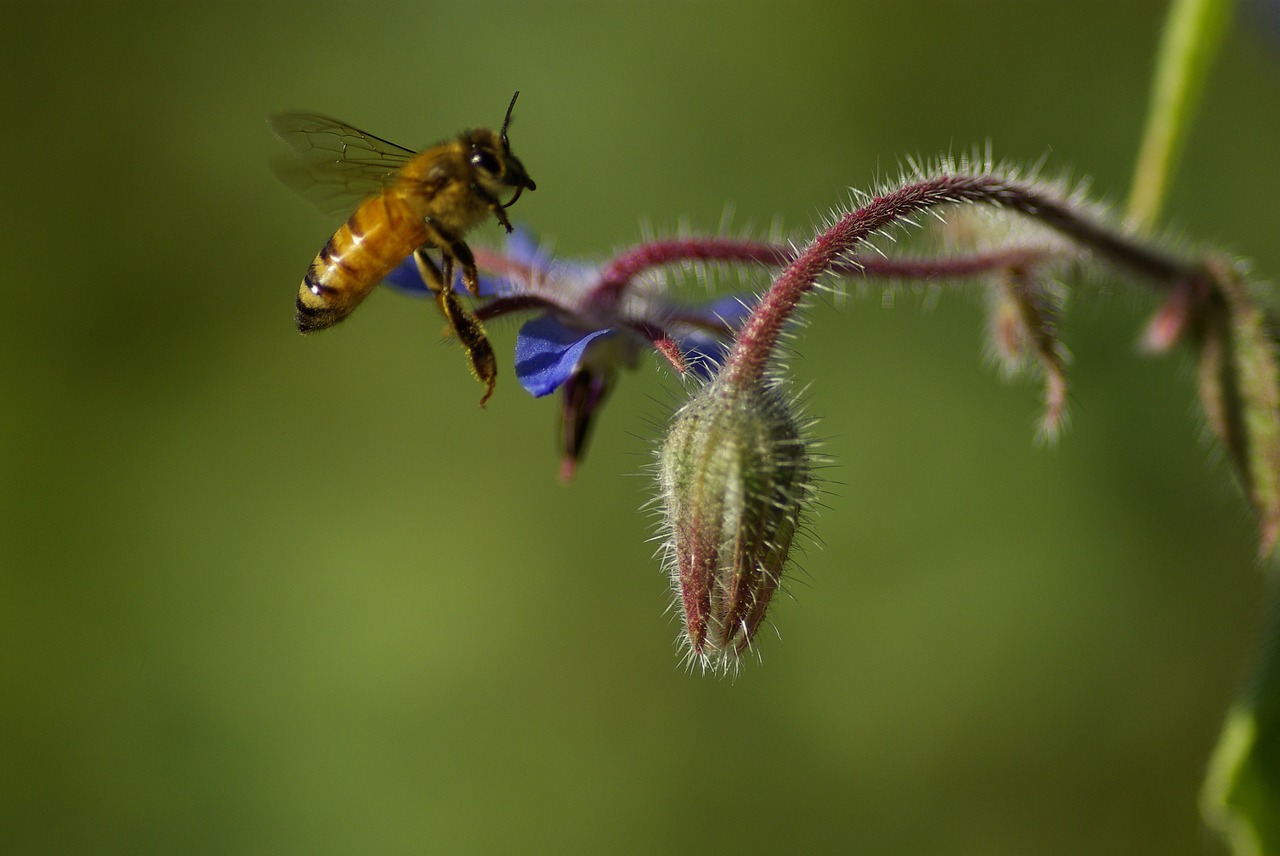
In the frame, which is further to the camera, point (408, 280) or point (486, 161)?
point (408, 280)

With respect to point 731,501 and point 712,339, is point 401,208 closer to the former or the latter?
point 712,339

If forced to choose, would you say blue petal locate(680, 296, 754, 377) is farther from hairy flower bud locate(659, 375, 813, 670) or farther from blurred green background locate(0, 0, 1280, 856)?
blurred green background locate(0, 0, 1280, 856)

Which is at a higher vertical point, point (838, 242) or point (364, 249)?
point (838, 242)

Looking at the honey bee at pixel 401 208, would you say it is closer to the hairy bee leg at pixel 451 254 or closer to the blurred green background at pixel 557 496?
the hairy bee leg at pixel 451 254

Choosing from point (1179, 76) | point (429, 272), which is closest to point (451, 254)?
point (429, 272)

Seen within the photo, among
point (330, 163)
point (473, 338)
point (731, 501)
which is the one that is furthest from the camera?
point (330, 163)

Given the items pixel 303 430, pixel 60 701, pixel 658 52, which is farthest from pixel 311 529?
pixel 658 52

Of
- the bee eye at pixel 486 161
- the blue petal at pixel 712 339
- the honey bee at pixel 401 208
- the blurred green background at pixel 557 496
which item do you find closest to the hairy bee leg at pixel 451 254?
the honey bee at pixel 401 208

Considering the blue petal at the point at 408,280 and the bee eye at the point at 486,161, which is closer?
the bee eye at the point at 486,161
